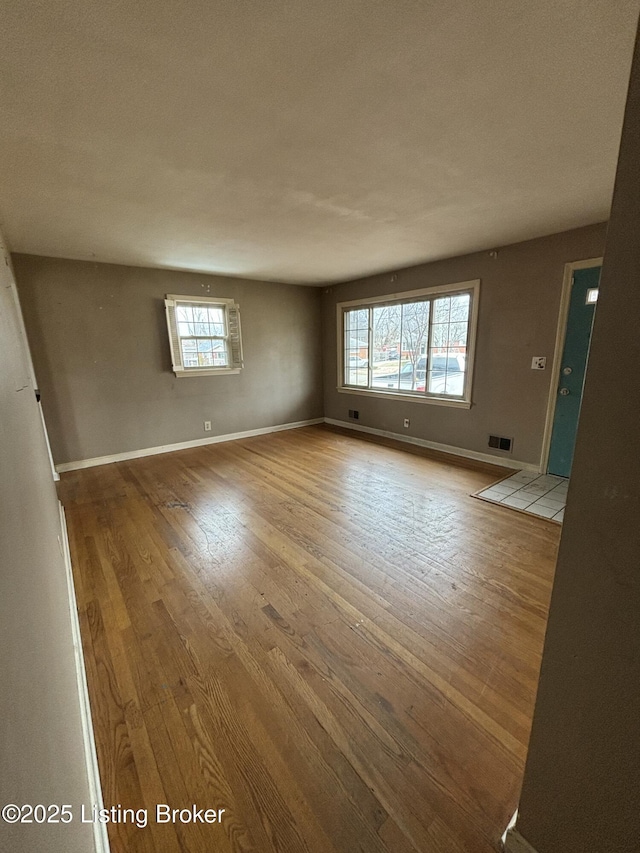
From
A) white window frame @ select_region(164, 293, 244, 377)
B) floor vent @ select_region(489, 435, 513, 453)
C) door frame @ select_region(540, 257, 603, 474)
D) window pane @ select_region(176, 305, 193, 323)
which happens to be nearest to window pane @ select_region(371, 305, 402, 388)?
floor vent @ select_region(489, 435, 513, 453)

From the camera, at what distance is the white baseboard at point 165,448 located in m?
4.04

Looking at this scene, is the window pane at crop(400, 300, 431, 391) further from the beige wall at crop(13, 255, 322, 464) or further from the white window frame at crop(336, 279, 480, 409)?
the beige wall at crop(13, 255, 322, 464)

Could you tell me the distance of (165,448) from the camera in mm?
4664

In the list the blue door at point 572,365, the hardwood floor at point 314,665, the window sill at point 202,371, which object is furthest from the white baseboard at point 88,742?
the blue door at point 572,365

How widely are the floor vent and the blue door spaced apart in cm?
40

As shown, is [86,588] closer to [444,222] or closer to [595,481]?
[595,481]

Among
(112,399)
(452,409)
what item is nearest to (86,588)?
(112,399)

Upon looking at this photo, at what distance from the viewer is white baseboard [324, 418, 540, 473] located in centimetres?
374

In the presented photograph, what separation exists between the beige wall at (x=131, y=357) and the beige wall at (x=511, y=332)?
7.10 feet

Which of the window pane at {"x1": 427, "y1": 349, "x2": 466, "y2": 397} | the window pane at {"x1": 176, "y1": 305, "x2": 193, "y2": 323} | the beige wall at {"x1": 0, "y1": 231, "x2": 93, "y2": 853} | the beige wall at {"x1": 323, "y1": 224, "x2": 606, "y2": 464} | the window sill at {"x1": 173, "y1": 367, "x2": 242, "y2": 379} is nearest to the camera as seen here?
the beige wall at {"x1": 0, "y1": 231, "x2": 93, "y2": 853}

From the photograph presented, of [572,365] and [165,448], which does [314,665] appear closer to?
[572,365]

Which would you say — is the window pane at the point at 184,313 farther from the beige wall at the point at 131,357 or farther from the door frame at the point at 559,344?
the door frame at the point at 559,344

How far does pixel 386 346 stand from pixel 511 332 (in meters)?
1.74

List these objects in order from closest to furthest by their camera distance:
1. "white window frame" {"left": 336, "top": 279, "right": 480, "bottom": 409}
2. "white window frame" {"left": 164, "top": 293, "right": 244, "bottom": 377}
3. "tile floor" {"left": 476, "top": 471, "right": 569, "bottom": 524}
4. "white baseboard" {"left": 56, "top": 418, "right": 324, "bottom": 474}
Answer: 1. "tile floor" {"left": 476, "top": 471, "right": 569, "bottom": 524}
2. "white window frame" {"left": 336, "top": 279, "right": 480, "bottom": 409}
3. "white baseboard" {"left": 56, "top": 418, "right": 324, "bottom": 474}
4. "white window frame" {"left": 164, "top": 293, "right": 244, "bottom": 377}
